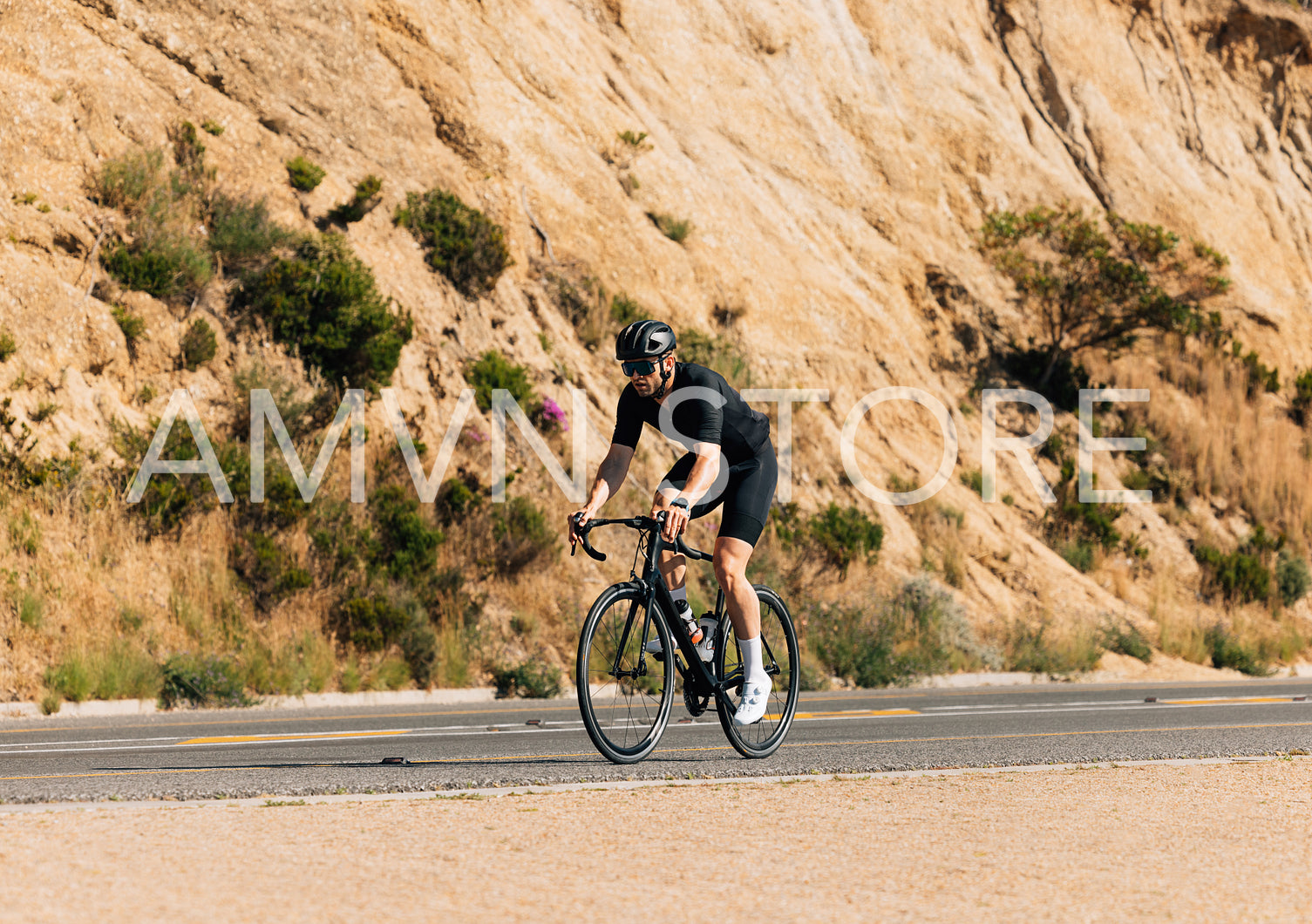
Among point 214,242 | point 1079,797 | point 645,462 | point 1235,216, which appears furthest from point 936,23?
point 1079,797

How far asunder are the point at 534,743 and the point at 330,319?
33.9ft

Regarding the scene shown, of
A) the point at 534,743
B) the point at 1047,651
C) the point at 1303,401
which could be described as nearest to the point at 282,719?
the point at 534,743

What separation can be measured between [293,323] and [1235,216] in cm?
2630

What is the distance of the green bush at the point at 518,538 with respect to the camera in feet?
55.9

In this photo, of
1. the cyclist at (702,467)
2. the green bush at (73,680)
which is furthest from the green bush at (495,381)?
the cyclist at (702,467)

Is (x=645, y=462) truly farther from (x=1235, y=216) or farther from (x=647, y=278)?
(x=1235, y=216)

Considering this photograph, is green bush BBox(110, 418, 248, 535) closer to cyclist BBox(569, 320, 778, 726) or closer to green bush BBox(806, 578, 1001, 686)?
green bush BBox(806, 578, 1001, 686)

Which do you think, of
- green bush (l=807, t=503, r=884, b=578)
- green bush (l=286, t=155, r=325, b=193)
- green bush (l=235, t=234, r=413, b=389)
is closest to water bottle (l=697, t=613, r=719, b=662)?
green bush (l=235, t=234, r=413, b=389)

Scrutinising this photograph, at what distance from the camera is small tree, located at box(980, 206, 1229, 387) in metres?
26.8

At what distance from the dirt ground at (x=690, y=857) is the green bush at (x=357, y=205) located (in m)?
15.3

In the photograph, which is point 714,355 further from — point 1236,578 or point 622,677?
point 622,677

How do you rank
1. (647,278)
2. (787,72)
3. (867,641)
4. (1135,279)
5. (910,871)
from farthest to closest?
(787,72)
(1135,279)
(647,278)
(867,641)
(910,871)

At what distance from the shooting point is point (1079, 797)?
6.21m

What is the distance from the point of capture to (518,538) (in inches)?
675
